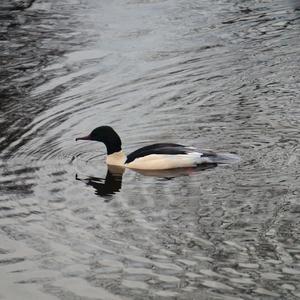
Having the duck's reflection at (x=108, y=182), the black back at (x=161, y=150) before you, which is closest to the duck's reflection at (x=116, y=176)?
the duck's reflection at (x=108, y=182)

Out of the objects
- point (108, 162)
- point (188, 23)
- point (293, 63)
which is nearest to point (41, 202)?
point (108, 162)

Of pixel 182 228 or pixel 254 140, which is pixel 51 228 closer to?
pixel 182 228

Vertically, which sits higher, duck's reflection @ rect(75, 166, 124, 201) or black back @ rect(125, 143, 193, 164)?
black back @ rect(125, 143, 193, 164)

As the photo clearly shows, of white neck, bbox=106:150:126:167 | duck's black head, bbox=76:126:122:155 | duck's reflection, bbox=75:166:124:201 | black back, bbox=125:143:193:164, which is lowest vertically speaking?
duck's reflection, bbox=75:166:124:201

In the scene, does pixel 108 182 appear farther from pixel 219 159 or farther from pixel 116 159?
pixel 219 159

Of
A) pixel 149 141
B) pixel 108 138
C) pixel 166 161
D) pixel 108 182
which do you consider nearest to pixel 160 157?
pixel 166 161

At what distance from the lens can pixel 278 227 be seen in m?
11.2

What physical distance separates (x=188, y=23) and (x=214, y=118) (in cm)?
834

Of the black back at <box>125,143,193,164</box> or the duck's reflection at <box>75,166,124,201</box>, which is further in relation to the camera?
the black back at <box>125,143,193,164</box>

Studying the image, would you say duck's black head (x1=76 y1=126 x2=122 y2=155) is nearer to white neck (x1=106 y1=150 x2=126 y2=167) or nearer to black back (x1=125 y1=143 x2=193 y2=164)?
white neck (x1=106 y1=150 x2=126 y2=167)

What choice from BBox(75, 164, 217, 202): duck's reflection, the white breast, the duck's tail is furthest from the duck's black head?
the duck's tail

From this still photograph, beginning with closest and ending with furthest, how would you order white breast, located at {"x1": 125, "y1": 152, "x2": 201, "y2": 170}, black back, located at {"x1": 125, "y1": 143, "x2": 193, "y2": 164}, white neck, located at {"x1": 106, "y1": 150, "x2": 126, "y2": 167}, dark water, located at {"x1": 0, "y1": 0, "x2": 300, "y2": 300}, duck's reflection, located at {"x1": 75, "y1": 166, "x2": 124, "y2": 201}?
dark water, located at {"x1": 0, "y1": 0, "x2": 300, "y2": 300} < duck's reflection, located at {"x1": 75, "y1": 166, "x2": 124, "y2": 201} < white breast, located at {"x1": 125, "y1": 152, "x2": 201, "y2": 170} < black back, located at {"x1": 125, "y1": 143, "x2": 193, "y2": 164} < white neck, located at {"x1": 106, "y1": 150, "x2": 126, "y2": 167}

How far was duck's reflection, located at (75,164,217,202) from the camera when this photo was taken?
13.4 meters

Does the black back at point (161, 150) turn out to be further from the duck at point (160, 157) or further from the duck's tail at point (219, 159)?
the duck's tail at point (219, 159)
